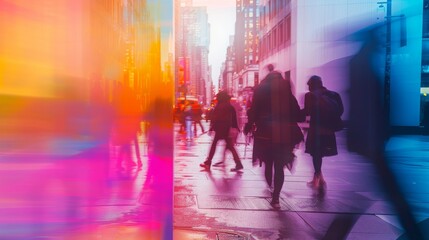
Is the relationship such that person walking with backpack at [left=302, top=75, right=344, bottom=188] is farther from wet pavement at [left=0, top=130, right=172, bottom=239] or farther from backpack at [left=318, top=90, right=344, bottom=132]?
wet pavement at [left=0, top=130, right=172, bottom=239]

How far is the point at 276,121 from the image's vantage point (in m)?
5.64

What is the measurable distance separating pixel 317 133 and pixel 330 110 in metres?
1.24

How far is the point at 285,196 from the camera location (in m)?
6.53

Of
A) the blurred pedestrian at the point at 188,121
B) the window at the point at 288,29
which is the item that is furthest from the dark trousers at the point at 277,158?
the window at the point at 288,29

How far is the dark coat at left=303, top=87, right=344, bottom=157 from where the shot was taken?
Result: 6398 mm

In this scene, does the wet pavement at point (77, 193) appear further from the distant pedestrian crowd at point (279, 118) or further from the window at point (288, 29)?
the window at point (288, 29)

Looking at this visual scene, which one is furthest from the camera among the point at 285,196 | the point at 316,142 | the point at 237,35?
the point at 237,35

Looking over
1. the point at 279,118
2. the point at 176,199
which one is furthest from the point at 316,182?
the point at 176,199

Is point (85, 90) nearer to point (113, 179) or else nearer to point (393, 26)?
point (113, 179)

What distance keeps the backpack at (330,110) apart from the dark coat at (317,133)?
76mm

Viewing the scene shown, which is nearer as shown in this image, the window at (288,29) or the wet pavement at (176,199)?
the wet pavement at (176,199)

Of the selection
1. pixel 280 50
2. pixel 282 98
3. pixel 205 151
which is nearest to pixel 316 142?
pixel 282 98

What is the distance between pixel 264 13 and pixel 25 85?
4840 cm

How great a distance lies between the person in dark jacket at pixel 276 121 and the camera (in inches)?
223
